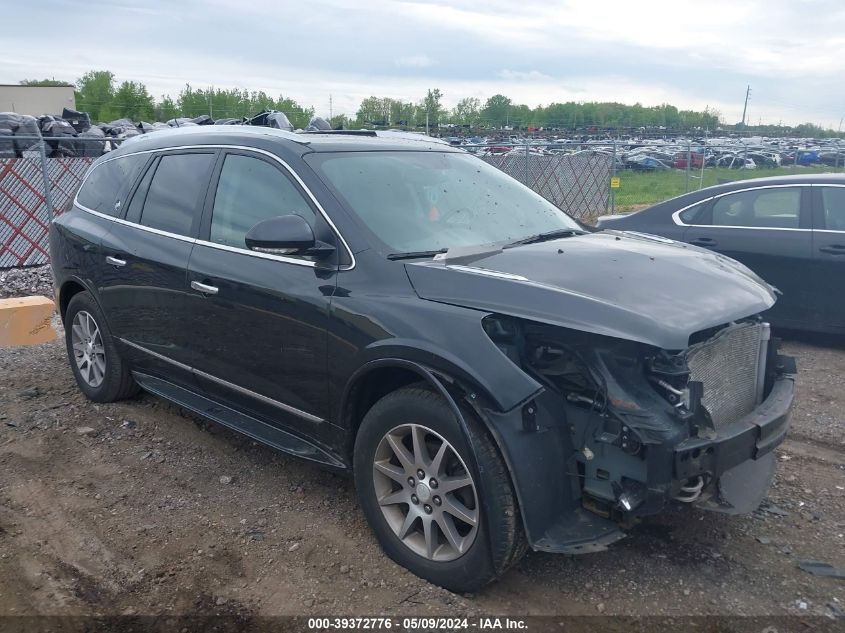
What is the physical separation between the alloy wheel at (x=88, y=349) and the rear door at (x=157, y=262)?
15.6 inches

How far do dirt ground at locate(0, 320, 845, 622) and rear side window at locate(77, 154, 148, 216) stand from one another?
60.2 inches

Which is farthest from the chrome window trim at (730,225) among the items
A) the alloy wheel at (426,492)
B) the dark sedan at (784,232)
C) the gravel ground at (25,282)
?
the gravel ground at (25,282)

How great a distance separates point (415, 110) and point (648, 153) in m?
10.9

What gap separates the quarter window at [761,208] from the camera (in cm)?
697

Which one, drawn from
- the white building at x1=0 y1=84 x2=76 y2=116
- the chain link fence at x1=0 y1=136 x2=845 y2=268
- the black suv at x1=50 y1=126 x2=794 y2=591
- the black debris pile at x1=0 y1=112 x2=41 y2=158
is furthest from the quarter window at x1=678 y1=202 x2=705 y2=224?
the white building at x1=0 y1=84 x2=76 y2=116

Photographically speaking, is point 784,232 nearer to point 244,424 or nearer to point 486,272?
point 486,272

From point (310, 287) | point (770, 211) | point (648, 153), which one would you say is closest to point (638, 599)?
point (310, 287)

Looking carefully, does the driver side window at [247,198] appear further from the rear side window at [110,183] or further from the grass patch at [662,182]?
the grass patch at [662,182]

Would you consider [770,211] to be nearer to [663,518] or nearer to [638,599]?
[663,518]

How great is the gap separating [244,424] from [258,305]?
28.3 inches

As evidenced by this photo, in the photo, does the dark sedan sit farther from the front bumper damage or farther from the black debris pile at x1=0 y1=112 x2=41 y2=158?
the black debris pile at x1=0 y1=112 x2=41 y2=158

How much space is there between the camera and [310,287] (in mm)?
3627

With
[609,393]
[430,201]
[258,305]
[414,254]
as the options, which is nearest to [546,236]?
[430,201]

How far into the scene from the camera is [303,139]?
4.07 m
